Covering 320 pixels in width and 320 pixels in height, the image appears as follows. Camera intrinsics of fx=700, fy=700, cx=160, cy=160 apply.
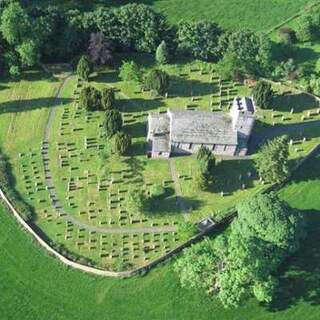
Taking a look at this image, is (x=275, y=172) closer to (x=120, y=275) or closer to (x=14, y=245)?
(x=120, y=275)

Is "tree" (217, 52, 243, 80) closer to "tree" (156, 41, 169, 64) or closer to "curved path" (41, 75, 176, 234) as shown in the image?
"tree" (156, 41, 169, 64)

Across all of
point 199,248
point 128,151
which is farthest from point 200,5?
point 199,248

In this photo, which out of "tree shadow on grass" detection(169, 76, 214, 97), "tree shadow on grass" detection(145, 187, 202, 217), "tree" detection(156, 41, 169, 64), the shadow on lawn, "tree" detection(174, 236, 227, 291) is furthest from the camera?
"tree" detection(156, 41, 169, 64)

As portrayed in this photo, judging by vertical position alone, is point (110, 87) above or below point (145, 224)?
above

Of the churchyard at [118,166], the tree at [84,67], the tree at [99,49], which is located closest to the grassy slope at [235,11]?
the churchyard at [118,166]

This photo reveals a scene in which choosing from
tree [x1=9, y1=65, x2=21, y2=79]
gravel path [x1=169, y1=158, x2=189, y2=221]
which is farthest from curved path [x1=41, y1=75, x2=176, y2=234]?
tree [x1=9, y1=65, x2=21, y2=79]

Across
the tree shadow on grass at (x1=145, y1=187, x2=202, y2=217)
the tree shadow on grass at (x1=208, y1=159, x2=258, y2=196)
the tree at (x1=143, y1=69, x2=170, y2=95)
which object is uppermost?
the tree at (x1=143, y1=69, x2=170, y2=95)

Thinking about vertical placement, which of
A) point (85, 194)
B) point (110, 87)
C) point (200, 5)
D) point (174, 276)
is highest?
point (200, 5)

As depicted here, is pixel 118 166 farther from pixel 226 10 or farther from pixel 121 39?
pixel 226 10
